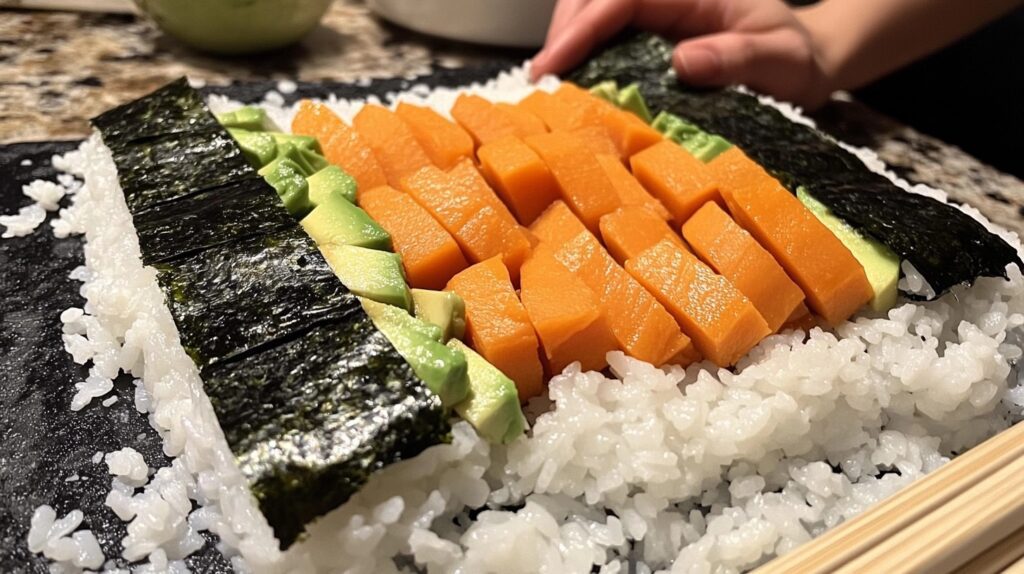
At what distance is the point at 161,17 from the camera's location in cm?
292

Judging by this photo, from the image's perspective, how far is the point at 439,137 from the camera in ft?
6.47

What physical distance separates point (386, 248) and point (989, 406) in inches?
49.4

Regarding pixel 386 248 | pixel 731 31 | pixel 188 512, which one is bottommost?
pixel 188 512

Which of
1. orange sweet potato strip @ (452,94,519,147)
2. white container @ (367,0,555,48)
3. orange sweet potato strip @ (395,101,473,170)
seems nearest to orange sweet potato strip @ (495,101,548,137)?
orange sweet potato strip @ (452,94,519,147)

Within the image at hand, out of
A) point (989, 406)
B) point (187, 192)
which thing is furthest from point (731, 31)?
point (187, 192)

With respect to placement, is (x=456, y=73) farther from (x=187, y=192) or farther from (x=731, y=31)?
(x=187, y=192)

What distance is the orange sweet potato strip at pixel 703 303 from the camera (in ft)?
4.86

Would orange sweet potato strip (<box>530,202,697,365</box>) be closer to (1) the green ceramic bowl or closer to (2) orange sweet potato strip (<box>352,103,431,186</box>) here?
(2) orange sweet potato strip (<box>352,103,431,186</box>)

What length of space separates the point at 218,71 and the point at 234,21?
214mm

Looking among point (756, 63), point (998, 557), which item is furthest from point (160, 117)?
point (998, 557)

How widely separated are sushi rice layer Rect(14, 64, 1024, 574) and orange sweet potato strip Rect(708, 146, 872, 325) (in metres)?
0.06

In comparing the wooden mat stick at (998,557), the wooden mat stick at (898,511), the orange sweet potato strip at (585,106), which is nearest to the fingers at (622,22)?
the orange sweet potato strip at (585,106)

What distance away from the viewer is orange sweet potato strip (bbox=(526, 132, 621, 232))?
179 centimetres

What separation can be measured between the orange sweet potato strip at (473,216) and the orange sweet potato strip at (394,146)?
166 mm
